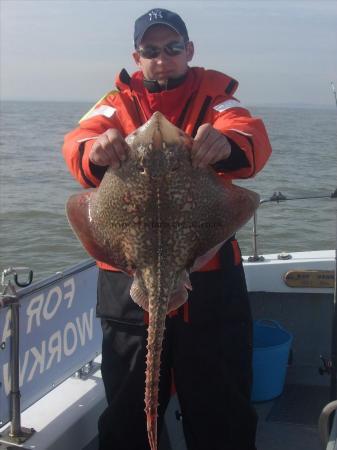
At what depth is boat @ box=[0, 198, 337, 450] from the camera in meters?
3.10

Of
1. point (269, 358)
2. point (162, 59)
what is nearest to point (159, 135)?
point (162, 59)

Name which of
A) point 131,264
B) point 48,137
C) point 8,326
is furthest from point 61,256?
point 48,137

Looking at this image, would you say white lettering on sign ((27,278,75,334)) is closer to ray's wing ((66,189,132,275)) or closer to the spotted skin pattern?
ray's wing ((66,189,132,275))

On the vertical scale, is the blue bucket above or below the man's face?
below

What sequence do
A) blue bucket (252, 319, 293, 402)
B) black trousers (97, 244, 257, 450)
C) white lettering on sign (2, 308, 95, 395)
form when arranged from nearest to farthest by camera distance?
black trousers (97, 244, 257, 450) < white lettering on sign (2, 308, 95, 395) < blue bucket (252, 319, 293, 402)

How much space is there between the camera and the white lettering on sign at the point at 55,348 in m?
3.23

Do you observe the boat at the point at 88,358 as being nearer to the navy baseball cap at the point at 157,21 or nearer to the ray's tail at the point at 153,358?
the ray's tail at the point at 153,358

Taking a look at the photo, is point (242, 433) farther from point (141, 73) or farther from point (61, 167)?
point (61, 167)

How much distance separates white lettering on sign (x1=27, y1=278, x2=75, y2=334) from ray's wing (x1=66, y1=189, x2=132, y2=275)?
3.21ft

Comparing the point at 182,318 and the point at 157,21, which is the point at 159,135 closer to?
the point at 157,21

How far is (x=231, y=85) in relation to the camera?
9.62 feet

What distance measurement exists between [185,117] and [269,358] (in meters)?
2.17

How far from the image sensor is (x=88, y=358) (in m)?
3.92

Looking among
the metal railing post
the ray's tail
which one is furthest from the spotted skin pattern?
the metal railing post
